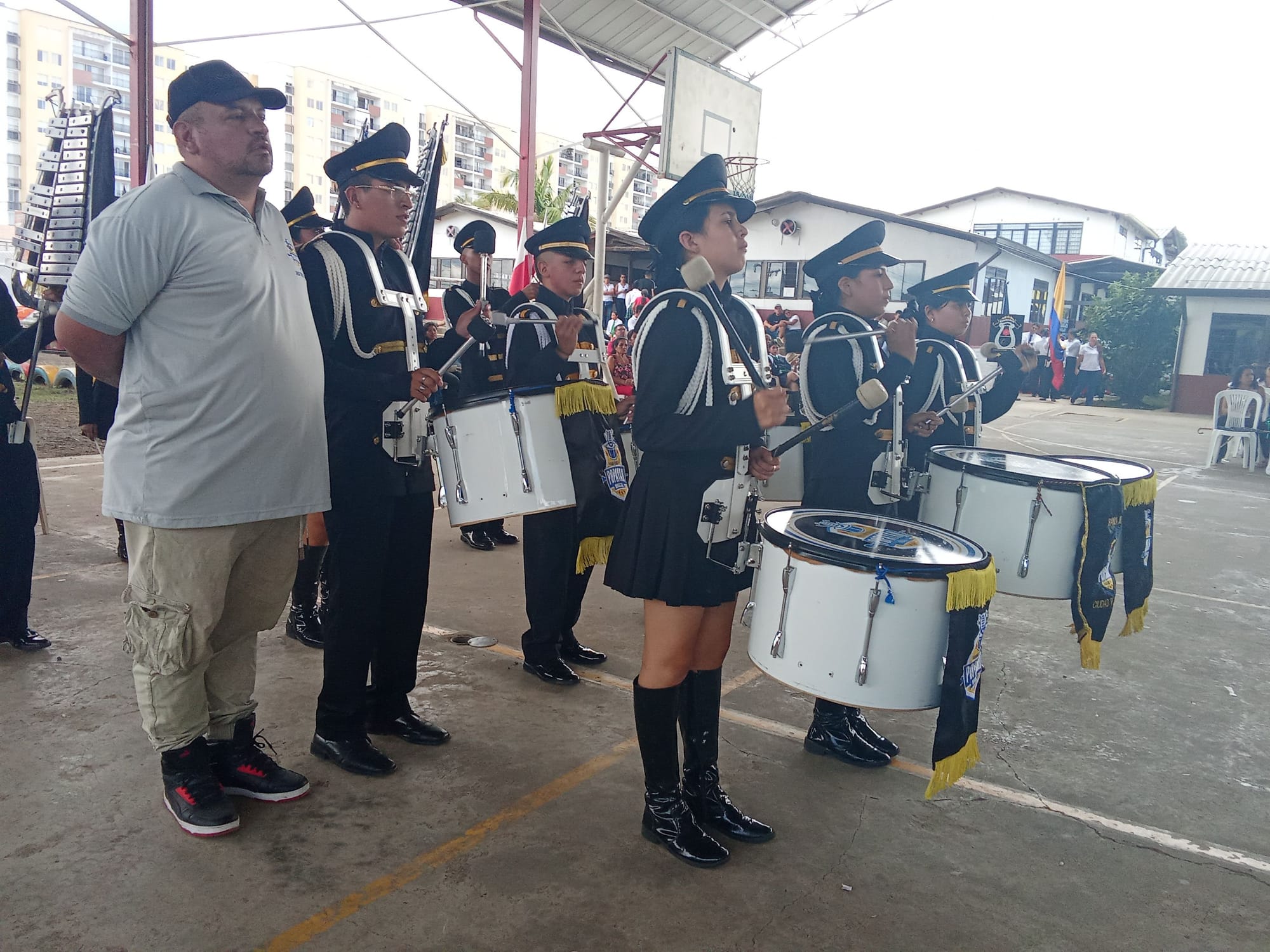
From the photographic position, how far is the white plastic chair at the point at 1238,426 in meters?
11.5

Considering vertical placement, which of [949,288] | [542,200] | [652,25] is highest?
[542,200]

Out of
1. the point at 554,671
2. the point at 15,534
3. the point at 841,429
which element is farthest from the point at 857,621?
the point at 15,534

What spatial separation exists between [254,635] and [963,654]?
2067 millimetres

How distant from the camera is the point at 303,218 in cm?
521

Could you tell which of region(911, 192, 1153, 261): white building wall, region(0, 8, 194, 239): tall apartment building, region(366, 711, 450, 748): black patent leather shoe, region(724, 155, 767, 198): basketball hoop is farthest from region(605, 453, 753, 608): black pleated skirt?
region(0, 8, 194, 239): tall apartment building

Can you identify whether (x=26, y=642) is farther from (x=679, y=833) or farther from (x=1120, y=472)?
(x=1120, y=472)

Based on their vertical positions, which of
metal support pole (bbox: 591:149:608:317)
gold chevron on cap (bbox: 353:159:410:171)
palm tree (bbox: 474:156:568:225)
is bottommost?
gold chevron on cap (bbox: 353:159:410:171)

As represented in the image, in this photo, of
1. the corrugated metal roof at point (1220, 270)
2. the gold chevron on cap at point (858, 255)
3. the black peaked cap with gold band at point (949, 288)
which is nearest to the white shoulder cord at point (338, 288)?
the gold chevron on cap at point (858, 255)

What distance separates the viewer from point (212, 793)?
258 cm

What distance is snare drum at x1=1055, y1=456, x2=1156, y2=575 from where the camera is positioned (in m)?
3.33

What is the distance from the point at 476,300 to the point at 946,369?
2.75 metres

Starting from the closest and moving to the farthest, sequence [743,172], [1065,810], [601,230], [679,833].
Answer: [679,833], [1065,810], [601,230], [743,172]

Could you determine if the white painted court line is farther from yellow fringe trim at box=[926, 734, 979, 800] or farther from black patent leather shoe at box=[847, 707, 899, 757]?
yellow fringe trim at box=[926, 734, 979, 800]

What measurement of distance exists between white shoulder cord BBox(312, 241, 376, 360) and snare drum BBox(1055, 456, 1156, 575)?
9.07 ft
